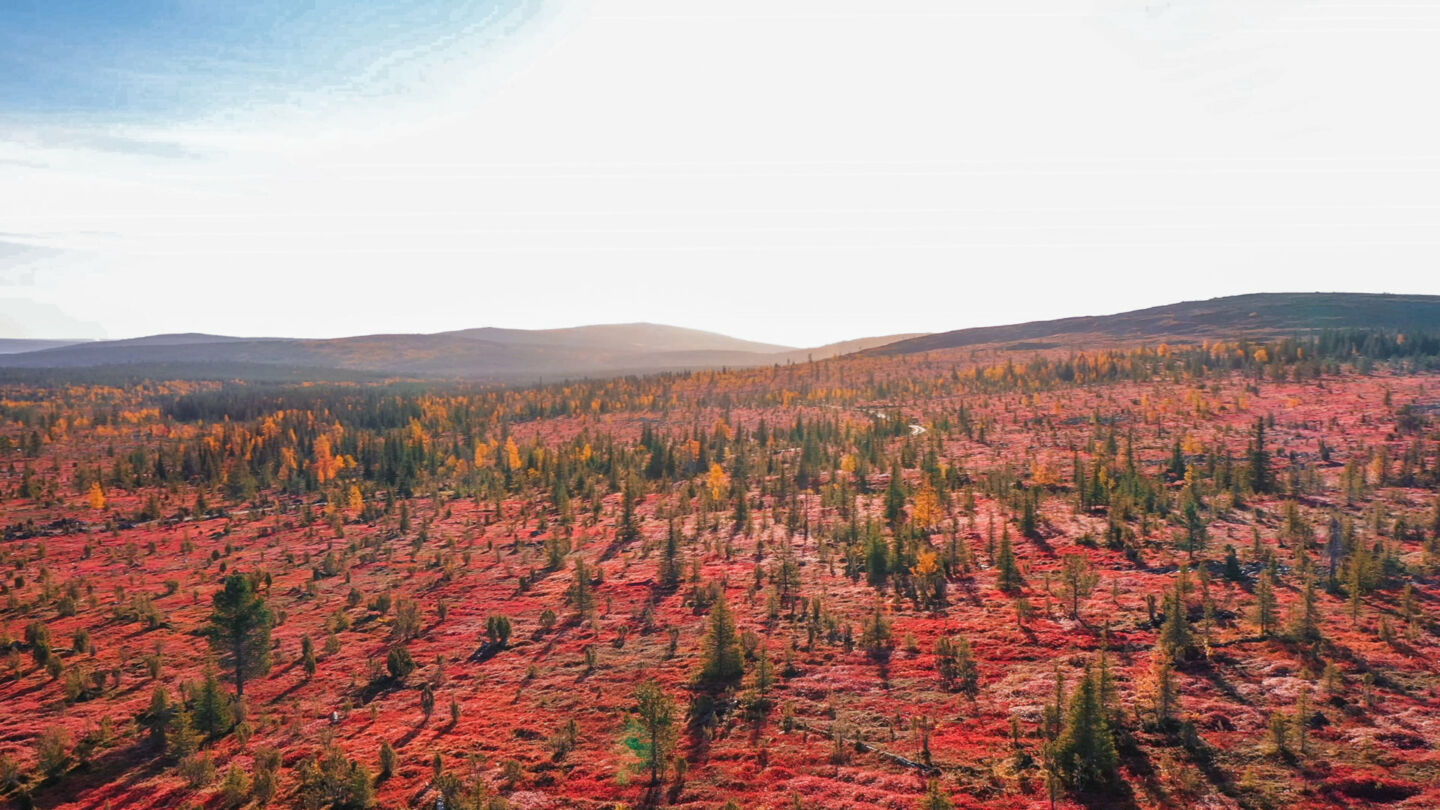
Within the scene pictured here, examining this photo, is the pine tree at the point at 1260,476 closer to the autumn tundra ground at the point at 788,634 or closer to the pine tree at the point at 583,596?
the autumn tundra ground at the point at 788,634

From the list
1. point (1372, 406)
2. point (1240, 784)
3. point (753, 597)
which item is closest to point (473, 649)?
point (753, 597)

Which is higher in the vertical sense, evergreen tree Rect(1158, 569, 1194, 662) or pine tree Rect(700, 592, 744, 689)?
evergreen tree Rect(1158, 569, 1194, 662)

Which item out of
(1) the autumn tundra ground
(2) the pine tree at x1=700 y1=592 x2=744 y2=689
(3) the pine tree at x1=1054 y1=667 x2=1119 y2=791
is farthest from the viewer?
(2) the pine tree at x1=700 y1=592 x2=744 y2=689

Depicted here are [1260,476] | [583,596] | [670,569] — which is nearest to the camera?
[583,596]

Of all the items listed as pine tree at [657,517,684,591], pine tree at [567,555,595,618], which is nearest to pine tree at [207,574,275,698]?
pine tree at [567,555,595,618]

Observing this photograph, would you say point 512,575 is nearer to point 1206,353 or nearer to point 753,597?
point 753,597

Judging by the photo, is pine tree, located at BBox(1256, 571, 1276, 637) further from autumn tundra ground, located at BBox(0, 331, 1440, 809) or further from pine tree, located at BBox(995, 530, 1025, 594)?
pine tree, located at BBox(995, 530, 1025, 594)

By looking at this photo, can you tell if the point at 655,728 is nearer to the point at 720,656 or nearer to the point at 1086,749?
the point at 720,656

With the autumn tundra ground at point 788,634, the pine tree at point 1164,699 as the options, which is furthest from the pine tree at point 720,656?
the pine tree at point 1164,699

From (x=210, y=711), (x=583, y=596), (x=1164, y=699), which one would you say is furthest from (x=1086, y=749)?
(x=210, y=711)
